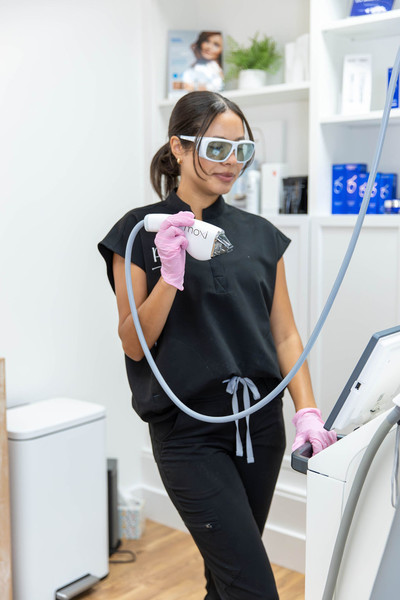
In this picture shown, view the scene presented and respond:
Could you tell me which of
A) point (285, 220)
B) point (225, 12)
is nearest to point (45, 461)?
point (285, 220)

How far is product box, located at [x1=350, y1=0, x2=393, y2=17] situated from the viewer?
2.44m

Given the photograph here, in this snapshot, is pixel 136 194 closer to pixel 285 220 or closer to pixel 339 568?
pixel 285 220

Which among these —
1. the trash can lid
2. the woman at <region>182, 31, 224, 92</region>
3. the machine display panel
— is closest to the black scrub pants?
the machine display panel

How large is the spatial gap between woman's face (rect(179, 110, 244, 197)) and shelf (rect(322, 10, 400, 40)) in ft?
3.01

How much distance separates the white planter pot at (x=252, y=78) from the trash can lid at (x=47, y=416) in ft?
4.32

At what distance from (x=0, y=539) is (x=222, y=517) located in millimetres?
991

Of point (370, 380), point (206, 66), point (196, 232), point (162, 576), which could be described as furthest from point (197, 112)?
point (162, 576)

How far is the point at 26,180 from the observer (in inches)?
106

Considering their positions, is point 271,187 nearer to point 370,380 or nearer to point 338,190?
point 338,190

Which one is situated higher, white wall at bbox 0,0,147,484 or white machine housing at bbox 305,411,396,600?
white wall at bbox 0,0,147,484

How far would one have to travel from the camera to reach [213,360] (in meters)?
1.69

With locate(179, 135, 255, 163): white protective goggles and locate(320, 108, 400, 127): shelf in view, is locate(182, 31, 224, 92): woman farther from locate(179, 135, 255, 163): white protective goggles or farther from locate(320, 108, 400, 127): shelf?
locate(179, 135, 255, 163): white protective goggles

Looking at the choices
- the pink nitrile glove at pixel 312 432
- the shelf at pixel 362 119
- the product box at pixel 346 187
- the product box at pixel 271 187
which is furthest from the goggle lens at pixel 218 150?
the product box at pixel 271 187

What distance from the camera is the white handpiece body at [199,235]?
4.88 ft
